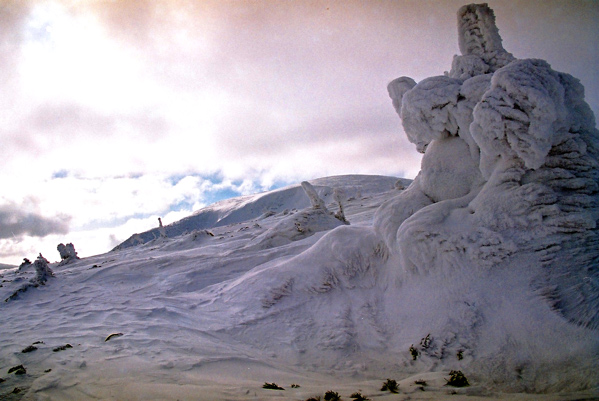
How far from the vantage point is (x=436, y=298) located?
3967mm

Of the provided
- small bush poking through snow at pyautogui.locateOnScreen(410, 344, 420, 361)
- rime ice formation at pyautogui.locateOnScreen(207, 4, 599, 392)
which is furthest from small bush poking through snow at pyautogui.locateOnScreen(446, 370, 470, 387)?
small bush poking through snow at pyautogui.locateOnScreen(410, 344, 420, 361)

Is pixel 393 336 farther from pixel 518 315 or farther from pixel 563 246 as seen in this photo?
pixel 563 246

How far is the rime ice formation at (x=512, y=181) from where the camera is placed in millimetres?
3443

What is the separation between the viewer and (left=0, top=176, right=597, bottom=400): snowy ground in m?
2.82

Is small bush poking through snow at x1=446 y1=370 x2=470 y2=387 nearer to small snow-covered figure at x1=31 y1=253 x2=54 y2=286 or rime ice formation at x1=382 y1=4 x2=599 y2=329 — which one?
rime ice formation at x1=382 y1=4 x2=599 y2=329

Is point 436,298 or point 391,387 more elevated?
point 436,298

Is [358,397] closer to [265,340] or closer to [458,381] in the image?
[458,381]

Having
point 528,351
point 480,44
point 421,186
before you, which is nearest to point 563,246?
point 528,351

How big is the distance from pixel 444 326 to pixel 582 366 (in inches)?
46.9

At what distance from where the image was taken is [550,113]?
3.40 metres

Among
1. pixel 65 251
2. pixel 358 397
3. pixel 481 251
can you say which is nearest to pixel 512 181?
pixel 481 251

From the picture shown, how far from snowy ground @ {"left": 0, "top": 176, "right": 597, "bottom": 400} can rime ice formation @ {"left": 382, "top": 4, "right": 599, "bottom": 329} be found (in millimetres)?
377

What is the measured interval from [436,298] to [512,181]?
165cm

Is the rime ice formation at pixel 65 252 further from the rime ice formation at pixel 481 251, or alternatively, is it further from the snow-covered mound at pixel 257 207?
the snow-covered mound at pixel 257 207
